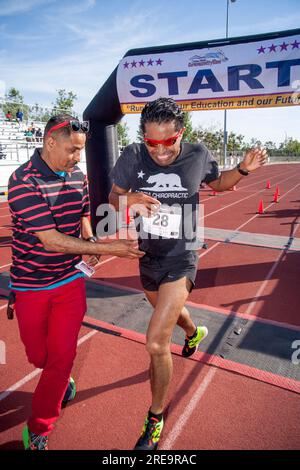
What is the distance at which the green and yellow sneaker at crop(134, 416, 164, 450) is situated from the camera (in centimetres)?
242

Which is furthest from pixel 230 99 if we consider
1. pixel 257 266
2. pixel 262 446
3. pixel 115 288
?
pixel 262 446

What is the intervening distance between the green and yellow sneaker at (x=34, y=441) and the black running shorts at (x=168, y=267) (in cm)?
144

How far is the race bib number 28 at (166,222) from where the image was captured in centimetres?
272

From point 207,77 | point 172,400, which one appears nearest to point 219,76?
point 207,77

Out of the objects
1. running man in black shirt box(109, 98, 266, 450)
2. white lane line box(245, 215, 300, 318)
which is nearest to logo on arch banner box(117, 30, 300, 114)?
white lane line box(245, 215, 300, 318)

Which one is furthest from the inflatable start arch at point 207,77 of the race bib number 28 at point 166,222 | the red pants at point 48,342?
the red pants at point 48,342

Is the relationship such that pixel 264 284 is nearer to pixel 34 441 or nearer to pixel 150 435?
pixel 150 435

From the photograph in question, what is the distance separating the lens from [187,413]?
9.36 feet

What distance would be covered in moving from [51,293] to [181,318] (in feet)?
4.71

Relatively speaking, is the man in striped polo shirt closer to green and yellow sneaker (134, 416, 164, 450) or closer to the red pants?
the red pants

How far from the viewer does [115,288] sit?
214 inches

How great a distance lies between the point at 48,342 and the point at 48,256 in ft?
2.13
